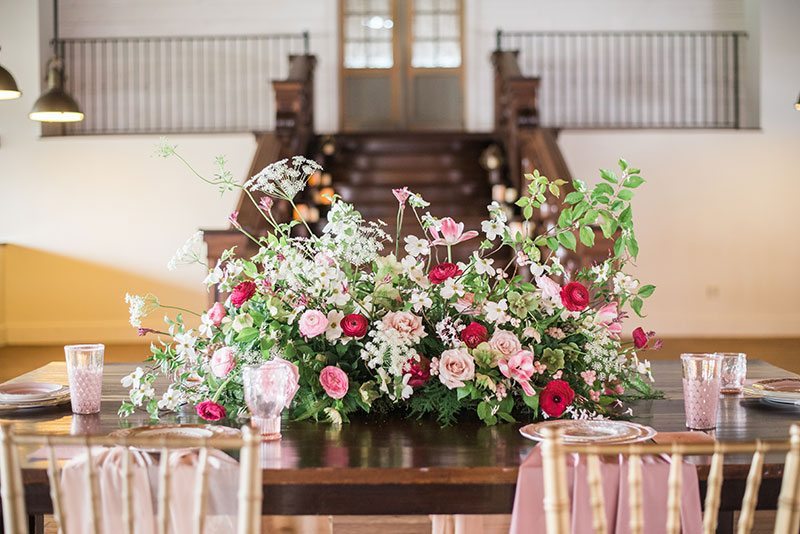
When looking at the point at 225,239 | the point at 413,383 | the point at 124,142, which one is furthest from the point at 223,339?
the point at 124,142

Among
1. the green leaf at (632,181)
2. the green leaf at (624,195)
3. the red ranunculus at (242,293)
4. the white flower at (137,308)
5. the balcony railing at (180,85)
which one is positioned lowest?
the white flower at (137,308)

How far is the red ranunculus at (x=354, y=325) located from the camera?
2.15m

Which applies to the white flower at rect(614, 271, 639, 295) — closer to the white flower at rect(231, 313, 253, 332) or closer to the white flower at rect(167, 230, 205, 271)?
the white flower at rect(231, 313, 253, 332)

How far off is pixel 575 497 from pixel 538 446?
0.19m

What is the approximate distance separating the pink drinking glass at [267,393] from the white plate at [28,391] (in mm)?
675

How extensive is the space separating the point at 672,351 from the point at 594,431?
6178mm

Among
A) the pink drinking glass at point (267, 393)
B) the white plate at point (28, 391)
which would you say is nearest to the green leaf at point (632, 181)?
the pink drinking glass at point (267, 393)

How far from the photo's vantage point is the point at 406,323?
2146mm

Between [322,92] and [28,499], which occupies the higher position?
[322,92]

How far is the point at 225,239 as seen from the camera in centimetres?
477

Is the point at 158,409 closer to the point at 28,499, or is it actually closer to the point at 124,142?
the point at 28,499

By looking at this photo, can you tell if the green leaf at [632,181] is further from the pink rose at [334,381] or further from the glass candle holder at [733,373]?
the pink rose at [334,381]

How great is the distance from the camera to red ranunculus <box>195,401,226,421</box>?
6.94 ft

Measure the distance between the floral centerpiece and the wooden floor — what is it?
5178 mm
